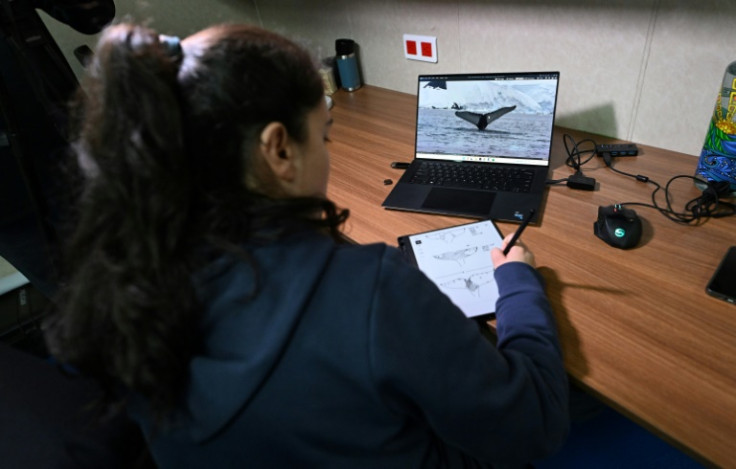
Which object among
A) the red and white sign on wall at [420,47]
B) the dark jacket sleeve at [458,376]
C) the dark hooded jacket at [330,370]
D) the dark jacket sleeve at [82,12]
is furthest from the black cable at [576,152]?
the dark jacket sleeve at [82,12]

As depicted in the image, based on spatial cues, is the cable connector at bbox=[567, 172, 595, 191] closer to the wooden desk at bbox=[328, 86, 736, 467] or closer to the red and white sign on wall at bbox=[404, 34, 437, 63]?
the wooden desk at bbox=[328, 86, 736, 467]

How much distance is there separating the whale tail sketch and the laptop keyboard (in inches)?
4.1

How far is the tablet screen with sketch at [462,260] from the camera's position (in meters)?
0.78

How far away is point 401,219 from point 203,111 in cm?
61

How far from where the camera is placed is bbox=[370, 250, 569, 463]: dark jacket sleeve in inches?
18.1

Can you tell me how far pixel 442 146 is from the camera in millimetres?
1163

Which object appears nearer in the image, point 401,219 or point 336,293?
point 336,293

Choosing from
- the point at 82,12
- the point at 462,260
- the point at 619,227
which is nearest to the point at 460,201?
the point at 462,260

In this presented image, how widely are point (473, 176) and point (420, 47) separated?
0.60 metres

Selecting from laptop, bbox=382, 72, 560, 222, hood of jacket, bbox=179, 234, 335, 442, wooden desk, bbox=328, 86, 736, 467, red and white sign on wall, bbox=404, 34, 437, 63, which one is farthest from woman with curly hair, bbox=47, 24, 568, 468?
red and white sign on wall, bbox=404, 34, 437, 63

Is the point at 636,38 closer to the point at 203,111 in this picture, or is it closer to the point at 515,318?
the point at 515,318

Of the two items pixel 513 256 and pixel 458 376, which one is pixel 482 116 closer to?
pixel 513 256

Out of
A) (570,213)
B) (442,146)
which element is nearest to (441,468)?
(570,213)

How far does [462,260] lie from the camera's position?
0.86 metres
